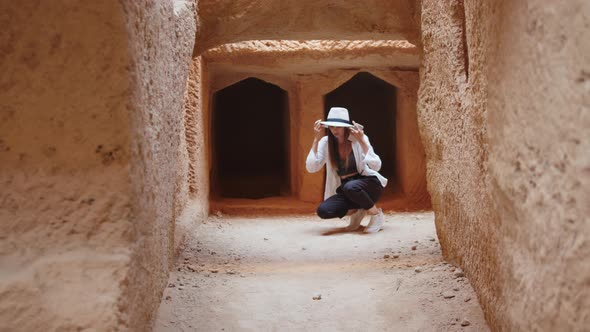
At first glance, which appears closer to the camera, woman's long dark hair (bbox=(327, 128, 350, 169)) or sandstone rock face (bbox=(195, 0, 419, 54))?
sandstone rock face (bbox=(195, 0, 419, 54))

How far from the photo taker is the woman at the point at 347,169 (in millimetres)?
4570

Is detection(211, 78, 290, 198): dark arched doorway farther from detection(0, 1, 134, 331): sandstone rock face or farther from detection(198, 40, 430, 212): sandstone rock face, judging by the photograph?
detection(0, 1, 134, 331): sandstone rock face

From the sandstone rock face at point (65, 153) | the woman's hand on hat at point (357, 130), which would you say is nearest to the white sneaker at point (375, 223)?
the woman's hand on hat at point (357, 130)

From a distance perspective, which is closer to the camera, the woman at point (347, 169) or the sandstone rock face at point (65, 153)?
the sandstone rock face at point (65, 153)

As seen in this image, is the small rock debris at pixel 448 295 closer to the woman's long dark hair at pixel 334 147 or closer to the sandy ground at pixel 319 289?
the sandy ground at pixel 319 289

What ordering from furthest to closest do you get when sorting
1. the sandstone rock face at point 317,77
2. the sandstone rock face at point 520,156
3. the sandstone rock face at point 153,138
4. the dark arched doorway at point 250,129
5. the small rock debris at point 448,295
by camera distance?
1. the dark arched doorway at point 250,129
2. the sandstone rock face at point 317,77
3. the small rock debris at point 448,295
4. the sandstone rock face at point 153,138
5. the sandstone rock face at point 520,156

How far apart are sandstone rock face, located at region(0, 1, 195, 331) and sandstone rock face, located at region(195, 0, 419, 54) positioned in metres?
1.81

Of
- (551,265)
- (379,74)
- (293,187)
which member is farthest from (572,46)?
(293,187)

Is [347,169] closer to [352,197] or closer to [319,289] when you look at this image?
[352,197]

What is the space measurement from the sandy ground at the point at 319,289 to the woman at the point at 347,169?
0.49 meters

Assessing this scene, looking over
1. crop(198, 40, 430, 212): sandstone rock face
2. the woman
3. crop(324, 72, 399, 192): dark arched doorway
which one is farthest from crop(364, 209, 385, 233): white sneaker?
crop(324, 72, 399, 192): dark arched doorway

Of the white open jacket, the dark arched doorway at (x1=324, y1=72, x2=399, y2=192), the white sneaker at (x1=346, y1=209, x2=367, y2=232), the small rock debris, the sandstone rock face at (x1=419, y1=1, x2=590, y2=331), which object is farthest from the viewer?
the dark arched doorway at (x1=324, y1=72, x2=399, y2=192)

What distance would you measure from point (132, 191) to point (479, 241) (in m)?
1.42

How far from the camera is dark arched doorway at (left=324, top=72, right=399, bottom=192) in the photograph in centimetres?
926
